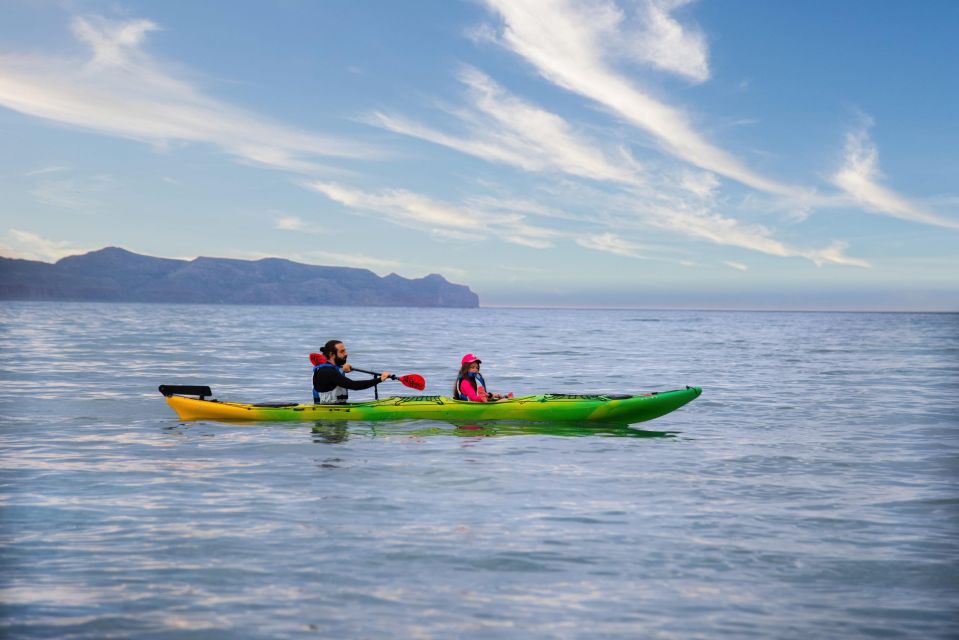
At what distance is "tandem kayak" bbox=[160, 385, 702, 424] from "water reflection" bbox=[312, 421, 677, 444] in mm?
131

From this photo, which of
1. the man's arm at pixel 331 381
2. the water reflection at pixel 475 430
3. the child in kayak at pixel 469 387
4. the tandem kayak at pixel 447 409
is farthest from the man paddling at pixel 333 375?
the child in kayak at pixel 469 387

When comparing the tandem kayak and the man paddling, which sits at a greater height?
the man paddling

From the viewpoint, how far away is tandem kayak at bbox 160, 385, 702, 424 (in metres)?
16.7

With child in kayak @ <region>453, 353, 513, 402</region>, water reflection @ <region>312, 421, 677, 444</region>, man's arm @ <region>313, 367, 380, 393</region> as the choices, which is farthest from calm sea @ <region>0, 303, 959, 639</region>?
man's arm @ <region>313, 367, 380, 393</region>

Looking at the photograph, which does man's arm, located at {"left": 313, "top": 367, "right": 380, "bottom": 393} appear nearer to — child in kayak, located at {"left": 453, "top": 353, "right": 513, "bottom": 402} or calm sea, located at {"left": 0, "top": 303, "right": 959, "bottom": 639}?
calm sea, located at {"left": 0, "top": 303, "right": 959, "bottom": 639}

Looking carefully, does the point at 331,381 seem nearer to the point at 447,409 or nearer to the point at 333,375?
the point at 333,375

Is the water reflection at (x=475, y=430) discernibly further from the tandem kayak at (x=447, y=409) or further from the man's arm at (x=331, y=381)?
the man's arm at (x=331, y=381)

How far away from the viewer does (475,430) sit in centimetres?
1642

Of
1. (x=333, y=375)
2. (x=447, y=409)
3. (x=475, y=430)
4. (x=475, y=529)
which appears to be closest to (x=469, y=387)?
(x=447, y=409)

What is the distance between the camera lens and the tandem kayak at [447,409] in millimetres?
16703

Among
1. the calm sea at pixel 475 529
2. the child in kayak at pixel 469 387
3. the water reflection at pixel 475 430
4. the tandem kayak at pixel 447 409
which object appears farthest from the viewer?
the child in kayak at pixel 469 387

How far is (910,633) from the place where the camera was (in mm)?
6359

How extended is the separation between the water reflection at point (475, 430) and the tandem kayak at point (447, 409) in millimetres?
131

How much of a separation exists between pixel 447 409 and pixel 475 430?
2.51 feet
